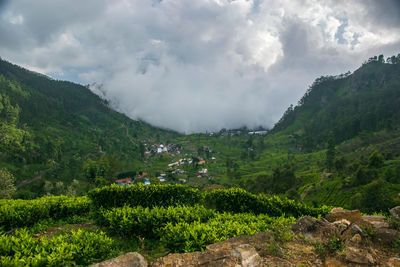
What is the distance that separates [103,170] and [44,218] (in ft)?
91.7

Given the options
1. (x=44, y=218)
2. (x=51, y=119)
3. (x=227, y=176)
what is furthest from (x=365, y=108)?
(x=51, y=119)

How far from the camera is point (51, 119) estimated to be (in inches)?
5763

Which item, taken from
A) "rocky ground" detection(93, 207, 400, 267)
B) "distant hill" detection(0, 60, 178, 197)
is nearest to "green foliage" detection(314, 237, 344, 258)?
"rocky ground" detection(93, 207, 400, 267)

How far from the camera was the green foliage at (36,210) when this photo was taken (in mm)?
11758

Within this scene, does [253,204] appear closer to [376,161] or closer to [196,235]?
[196,235]

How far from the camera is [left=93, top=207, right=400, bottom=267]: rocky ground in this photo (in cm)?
565

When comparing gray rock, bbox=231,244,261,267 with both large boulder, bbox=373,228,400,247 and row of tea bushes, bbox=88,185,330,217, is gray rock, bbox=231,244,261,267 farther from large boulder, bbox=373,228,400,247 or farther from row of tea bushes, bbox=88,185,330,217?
row of tea bushes, bbox=88,185,330,217

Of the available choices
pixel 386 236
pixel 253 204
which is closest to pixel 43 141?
pixel 253 204

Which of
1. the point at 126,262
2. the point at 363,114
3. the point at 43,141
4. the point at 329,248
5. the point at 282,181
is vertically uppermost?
the point at 363,114

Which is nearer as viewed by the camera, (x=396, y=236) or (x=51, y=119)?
(x=396, y=236)

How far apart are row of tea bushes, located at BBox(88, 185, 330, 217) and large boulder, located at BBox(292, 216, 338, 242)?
17.4 feet

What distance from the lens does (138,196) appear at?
13.5 m

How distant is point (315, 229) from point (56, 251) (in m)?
9.05

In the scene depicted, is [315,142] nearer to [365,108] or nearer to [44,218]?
[365,108]
